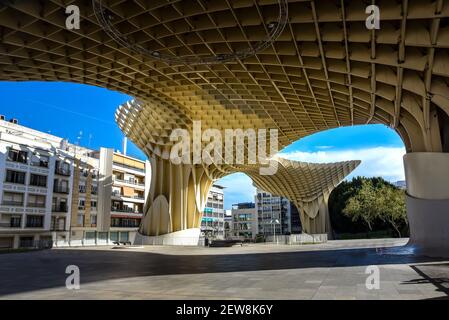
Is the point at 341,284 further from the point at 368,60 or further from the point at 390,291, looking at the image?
the point at 368,60

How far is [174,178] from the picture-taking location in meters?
52.8

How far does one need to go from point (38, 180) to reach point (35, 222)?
20.3ft

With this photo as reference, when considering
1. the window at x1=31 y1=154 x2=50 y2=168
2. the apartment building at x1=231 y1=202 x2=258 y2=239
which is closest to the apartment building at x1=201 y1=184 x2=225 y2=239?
the apartment building at x1=231 y1=202 x2=258 y2=239

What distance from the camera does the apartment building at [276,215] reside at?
15262 cm

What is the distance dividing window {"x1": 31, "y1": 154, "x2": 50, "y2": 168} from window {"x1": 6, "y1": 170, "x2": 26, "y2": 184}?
8.36 feet

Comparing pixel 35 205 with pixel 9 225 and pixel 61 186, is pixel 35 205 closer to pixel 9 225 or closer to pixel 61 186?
pixel 9 225

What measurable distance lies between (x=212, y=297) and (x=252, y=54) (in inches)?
647

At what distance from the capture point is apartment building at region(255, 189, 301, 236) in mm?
152625

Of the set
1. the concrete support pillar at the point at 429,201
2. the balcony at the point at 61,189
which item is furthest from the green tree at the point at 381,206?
the balcony at the point at 61,189

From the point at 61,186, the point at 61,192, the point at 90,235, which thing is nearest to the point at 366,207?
the point at 90,235

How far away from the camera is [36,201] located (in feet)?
181

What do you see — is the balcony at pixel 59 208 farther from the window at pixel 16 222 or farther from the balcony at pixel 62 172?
the window at pixel 16 222

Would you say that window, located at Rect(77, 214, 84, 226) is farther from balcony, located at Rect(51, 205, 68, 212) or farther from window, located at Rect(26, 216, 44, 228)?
window, located at Rect(26, 216, 44, 228)
